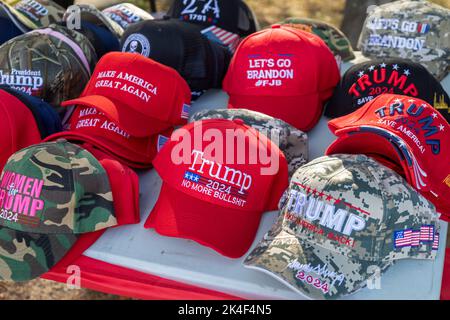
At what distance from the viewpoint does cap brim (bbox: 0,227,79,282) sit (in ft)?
4.23

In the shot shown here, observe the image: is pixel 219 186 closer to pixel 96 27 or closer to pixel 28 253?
pixel 28 253

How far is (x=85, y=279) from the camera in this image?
132cm

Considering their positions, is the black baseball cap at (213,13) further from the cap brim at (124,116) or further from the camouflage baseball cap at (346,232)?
the camouflage baseball cap at (346,232)

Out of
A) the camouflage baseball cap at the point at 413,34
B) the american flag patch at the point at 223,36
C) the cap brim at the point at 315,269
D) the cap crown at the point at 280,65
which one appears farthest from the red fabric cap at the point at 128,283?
the camouflage baseball cap at the point at 413,34

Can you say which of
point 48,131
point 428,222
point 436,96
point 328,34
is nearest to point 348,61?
point 328,34

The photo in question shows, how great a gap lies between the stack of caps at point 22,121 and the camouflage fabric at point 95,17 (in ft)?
1.44

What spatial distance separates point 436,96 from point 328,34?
1.76ft

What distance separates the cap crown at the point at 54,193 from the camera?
1.31m

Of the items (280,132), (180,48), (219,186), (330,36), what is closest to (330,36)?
(330,36)

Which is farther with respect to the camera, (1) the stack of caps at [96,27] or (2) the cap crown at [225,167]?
(1) the stack of caps at [96,27]

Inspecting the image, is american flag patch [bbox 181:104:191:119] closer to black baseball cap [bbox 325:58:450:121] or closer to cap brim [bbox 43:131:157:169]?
cap brim [bbox 43:131:157:169]

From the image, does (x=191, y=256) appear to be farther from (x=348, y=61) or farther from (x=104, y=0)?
(x=104, y=0)

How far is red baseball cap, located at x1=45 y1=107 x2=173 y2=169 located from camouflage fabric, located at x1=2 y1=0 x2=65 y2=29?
0.54m

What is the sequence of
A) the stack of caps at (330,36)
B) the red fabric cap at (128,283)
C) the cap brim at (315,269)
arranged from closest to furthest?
the cap brim at (315,269) < the red fabric cap at (128,283) < the stack of caps at (330,36)
